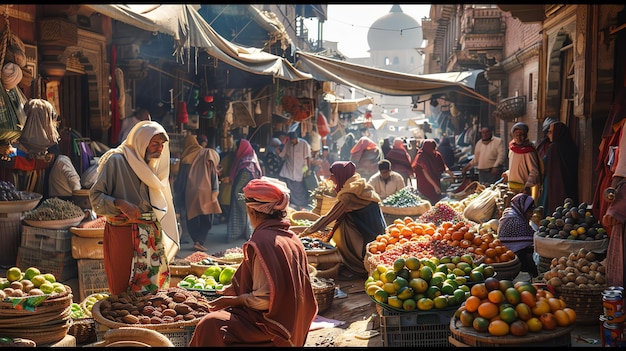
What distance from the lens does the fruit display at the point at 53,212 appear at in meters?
7.16

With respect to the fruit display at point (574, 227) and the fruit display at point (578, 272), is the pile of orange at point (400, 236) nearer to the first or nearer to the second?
the fruit display at point (574, 227)

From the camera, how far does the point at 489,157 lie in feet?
44.3

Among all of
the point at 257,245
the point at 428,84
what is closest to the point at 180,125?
the point at 428,84

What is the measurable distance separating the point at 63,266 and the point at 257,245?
3949 millimetres

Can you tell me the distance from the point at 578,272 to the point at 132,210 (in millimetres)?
3551

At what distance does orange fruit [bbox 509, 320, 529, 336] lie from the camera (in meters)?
3.90

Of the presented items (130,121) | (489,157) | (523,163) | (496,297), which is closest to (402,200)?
(523,163)

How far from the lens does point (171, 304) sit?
4891 mm

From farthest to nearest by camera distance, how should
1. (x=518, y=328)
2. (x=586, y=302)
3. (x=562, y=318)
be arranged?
(x=586, y=302) < (x=562, y=318) < (x=518, y=328)

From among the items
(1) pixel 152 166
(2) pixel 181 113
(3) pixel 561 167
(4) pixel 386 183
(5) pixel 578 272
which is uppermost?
(2) pixel 181 113

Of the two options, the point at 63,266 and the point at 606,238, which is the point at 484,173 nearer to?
the point at 606,238

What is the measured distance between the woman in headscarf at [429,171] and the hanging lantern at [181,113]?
15.2 ft

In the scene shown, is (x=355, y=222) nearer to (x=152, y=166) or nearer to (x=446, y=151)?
(x=152, y=166)

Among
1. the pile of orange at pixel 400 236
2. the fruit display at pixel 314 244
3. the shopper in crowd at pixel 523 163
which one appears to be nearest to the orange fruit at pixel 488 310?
the pile of orange at pixel 400 236
